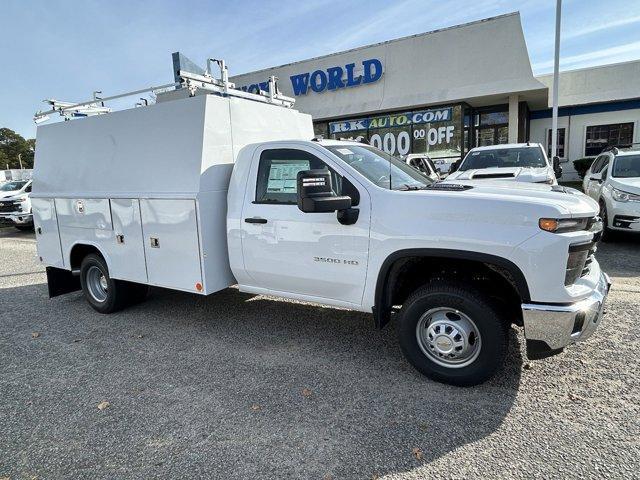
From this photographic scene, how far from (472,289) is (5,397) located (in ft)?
13.5

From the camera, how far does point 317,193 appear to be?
351 centimetres

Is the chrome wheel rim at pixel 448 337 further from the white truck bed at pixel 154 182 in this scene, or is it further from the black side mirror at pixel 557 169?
the black side mirror at pixel 557 169

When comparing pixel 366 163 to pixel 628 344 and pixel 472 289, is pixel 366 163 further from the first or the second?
pixel 628 344

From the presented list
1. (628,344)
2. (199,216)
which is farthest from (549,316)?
(199,216)

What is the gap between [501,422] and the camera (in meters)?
3.11

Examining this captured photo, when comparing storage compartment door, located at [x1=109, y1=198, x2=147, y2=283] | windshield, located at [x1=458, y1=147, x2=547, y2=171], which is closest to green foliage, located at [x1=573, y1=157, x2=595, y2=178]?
windshield, located at [x1=458, y1=147, x2=547, y2=171]

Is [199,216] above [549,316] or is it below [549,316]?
above

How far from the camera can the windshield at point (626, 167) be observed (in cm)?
858

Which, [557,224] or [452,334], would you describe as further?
[452,334]

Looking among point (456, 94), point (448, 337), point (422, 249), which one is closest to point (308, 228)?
point (422, 249)

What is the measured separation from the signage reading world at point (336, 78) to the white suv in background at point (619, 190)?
34.2ft

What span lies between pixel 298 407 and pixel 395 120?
16.2 metres

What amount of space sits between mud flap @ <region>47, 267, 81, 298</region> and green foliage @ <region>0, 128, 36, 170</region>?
101 metres

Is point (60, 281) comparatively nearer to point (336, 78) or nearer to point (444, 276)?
point (444, 276)
